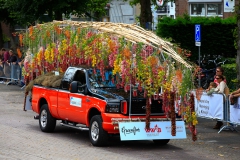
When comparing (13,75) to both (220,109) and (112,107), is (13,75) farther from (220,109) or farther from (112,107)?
(112,107)

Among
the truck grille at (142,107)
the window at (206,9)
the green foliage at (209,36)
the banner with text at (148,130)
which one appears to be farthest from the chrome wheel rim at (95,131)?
the window at (206,9)

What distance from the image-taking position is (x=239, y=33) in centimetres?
1977

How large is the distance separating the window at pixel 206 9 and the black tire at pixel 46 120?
115 ft

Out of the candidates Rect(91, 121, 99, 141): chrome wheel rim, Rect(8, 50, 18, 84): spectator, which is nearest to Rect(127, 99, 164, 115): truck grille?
Rect(91, 121, 99, 141): chrome wheel rim

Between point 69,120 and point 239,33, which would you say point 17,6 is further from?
point 69,120

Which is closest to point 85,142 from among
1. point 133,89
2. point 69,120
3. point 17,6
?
point 69,120

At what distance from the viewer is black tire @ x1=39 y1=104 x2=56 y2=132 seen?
17016 millimetres

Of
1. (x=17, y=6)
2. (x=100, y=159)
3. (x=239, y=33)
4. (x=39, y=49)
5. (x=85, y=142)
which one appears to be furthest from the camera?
(x=17, y=6)

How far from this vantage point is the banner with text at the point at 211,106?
59.3ft

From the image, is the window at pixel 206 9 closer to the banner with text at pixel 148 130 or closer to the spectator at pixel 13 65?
the spectator at pixel 13 65

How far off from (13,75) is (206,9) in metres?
20.5

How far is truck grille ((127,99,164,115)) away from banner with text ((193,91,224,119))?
125 inches

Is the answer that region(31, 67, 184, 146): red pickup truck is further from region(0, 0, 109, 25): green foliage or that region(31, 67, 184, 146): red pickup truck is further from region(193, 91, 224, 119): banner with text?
region(0, 0, 109, 25): green foliage

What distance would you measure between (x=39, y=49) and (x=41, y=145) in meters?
4.22
